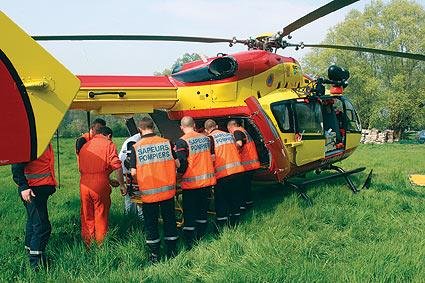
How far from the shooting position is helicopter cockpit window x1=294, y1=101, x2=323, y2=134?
755 cm

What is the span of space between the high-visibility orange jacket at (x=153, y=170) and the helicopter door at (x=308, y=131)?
116 inches

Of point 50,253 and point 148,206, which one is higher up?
point 148,206

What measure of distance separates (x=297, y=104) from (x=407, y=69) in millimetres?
34491

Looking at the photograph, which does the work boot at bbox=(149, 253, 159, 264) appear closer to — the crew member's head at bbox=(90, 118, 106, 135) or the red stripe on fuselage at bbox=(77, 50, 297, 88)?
the crew member's head at bbox=(90, 118, 106, 135)

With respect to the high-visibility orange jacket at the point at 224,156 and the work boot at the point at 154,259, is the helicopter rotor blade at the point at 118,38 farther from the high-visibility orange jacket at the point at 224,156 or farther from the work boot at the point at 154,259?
the work boot at the point at 154,259

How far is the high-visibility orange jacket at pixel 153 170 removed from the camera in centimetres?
508

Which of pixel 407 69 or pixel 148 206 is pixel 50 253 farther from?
pixel 407 69

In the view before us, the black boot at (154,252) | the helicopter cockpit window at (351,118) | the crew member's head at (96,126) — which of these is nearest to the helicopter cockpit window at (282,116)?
the helicopter cockpit window at (351,118)

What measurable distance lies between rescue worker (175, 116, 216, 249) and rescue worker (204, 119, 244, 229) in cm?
40

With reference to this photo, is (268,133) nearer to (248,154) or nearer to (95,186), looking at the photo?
(248,154)

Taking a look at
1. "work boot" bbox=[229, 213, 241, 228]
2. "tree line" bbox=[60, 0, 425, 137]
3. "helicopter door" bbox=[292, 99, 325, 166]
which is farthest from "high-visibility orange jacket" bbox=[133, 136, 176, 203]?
"tree line" bbox=[60, 0, 425, 137]

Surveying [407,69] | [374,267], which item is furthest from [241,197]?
[407,69]

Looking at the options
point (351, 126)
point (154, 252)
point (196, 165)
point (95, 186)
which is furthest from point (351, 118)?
point (95, 186)

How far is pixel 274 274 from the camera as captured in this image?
4.05 m
